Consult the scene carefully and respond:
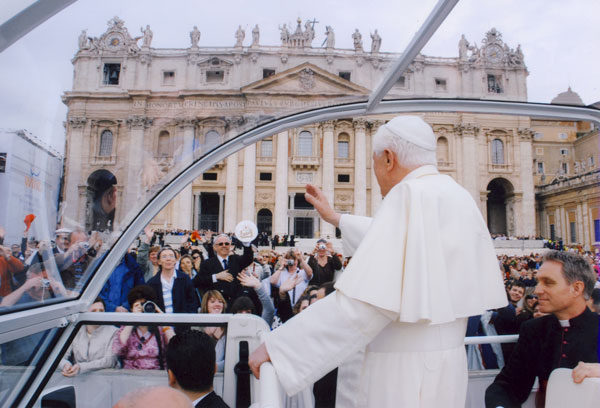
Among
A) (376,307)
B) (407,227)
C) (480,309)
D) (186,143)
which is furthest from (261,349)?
(186,143)

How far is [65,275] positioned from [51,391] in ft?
1.82

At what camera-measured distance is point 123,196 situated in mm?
2400

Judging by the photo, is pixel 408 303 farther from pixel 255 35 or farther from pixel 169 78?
pixel 255 35

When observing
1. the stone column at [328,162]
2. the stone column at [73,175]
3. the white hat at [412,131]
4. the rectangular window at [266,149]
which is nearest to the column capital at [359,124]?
the stone column at [328,162]

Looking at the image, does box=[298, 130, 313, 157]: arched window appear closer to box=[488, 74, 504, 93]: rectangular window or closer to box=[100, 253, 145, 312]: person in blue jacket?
box=[100, 253, 145, 312]: person in blue jacket

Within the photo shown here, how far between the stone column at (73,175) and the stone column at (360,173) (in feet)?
106

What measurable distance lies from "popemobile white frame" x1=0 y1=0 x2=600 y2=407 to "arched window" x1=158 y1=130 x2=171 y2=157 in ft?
0.60

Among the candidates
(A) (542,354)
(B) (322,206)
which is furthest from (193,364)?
(A) (542,354)

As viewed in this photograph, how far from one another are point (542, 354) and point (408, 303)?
1222 millimetres

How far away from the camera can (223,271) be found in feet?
16.6

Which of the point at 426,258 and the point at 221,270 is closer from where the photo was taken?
the point at 426,258

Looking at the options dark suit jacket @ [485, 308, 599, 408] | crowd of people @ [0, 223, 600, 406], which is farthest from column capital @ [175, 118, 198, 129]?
dark suit jacket @ [485, 308, 599, 408]

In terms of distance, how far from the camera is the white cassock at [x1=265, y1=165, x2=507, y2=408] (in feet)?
4.48

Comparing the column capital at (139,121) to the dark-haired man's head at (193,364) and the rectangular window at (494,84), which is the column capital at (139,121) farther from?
the rectangular window at (494,84)
